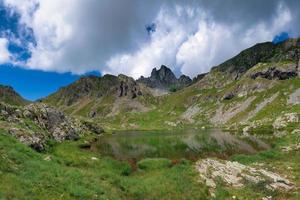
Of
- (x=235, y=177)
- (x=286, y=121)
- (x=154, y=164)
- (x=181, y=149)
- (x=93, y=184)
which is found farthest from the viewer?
(x=286, y=121)

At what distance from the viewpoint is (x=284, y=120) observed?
180000 millimetres

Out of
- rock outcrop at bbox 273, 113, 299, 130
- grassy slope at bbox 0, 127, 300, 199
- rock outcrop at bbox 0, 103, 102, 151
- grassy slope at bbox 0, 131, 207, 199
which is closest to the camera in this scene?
grassy slope at bbox 0, 131, 207, 199

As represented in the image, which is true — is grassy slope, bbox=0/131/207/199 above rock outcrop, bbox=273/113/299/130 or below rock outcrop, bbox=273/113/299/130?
below

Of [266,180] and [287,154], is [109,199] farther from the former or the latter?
[287,154]

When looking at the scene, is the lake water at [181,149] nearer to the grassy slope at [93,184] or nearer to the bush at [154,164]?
the bush at [154,164]

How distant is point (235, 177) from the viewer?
40219 millimetres

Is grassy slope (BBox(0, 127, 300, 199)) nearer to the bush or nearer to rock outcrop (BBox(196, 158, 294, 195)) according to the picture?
rock outcrop (BBox(196, 158, 294, 195))

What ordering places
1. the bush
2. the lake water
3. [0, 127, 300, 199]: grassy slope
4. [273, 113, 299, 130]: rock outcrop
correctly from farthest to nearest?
1. [273, 113, 299, 130]: rock outcrop
2. the lake water
3. the bush
4. [0, 127, 300, 199]: grassy slope

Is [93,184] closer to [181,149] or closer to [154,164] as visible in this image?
[154,164]

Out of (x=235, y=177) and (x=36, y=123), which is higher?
(x=36, y=123)

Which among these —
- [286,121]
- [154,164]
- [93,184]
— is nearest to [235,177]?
[154,164]

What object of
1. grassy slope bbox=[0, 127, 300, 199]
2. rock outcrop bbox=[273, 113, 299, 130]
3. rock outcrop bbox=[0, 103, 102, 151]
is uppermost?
rock outcrop bbox=[273, 113, 299, 130]

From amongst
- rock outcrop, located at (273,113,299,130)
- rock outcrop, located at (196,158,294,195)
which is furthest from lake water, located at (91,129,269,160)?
rock outcrop, located at (273,113,299,130)

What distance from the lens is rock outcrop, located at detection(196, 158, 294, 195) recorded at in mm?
37197
